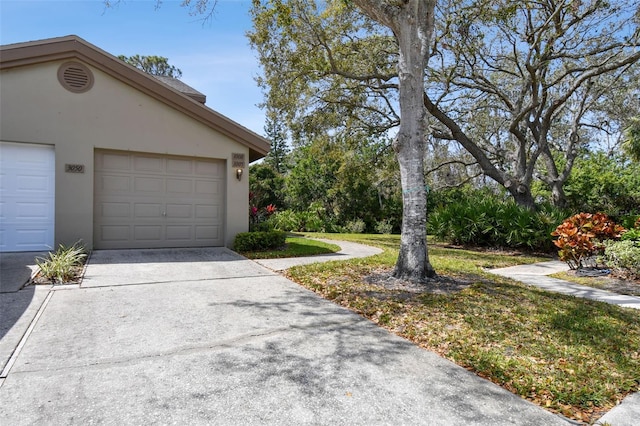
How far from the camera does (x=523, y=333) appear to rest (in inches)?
159

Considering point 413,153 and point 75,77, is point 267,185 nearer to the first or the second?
point 75,77

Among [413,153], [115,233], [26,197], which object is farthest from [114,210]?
[413,153]

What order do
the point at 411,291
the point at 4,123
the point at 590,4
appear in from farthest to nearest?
1. the point at 590,4
2. the point at 4,123
3. the point at 411,291

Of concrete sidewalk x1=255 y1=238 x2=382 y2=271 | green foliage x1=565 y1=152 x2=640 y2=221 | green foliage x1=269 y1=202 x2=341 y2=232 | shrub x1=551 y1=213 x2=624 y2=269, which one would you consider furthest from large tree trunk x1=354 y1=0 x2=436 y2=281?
green foliage x1=565 y1=152 x2=640 y2=221

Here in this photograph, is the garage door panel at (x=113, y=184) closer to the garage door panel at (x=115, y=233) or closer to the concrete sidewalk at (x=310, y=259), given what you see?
the garage door panel at (x=115, y=233)

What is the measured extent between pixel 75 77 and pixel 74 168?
6.63 ft

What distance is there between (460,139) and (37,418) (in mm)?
14979

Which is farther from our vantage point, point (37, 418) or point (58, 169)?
point (58, 169)

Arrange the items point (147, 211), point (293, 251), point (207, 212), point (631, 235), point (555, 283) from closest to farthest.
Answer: point (555, 283) < point (631, 235) < point (147, 211) < point (293, 251) < point (207, 212)

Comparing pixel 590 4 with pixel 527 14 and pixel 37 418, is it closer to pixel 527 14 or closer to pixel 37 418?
pixel 527 14

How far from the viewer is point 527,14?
1259cm

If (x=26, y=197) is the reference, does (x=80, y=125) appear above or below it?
above

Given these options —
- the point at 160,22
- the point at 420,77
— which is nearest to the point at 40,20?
the point at 160,22

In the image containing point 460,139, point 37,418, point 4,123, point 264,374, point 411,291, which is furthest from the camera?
point 460,139
